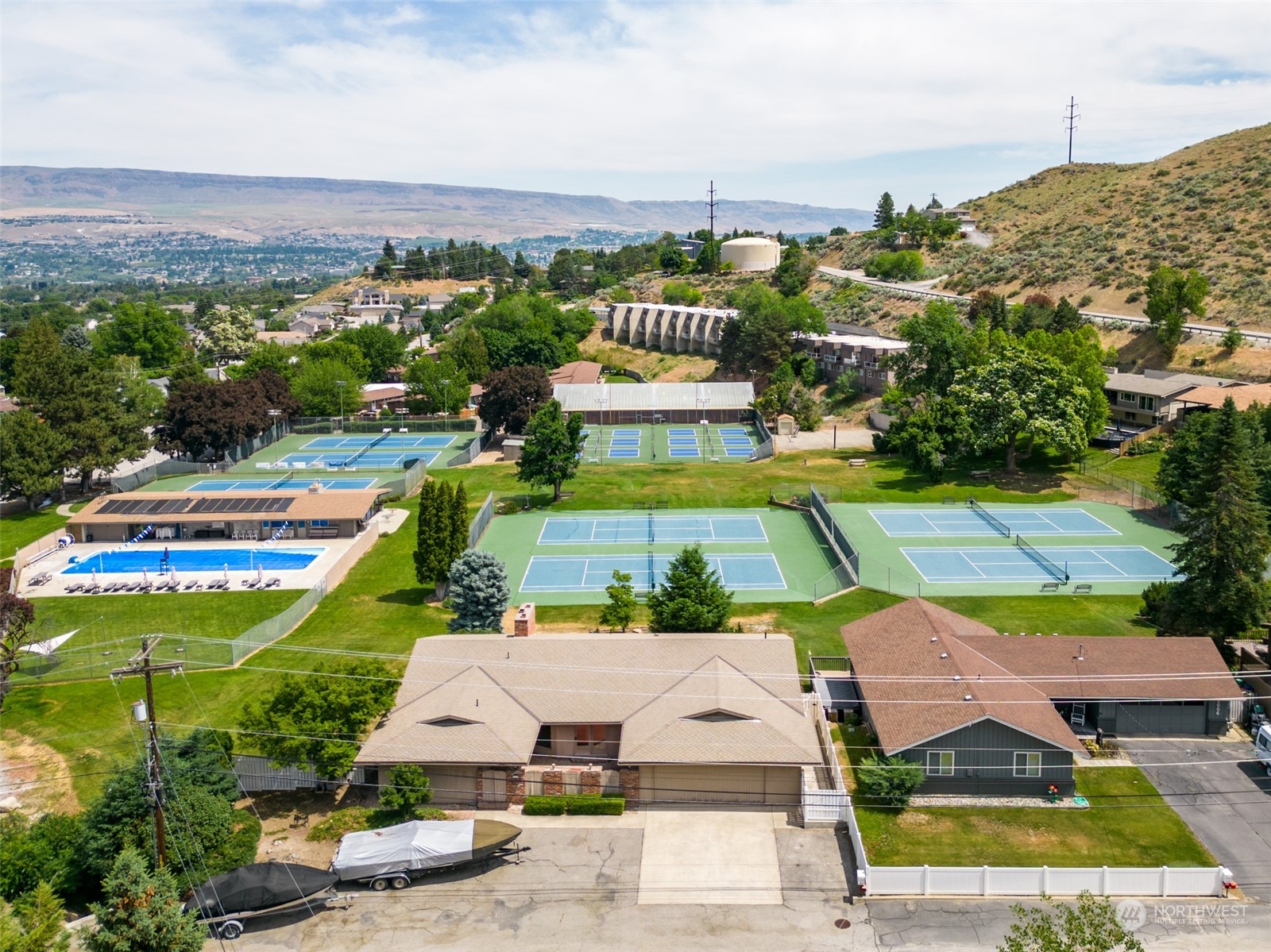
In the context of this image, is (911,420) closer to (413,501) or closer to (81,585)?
(413,501)

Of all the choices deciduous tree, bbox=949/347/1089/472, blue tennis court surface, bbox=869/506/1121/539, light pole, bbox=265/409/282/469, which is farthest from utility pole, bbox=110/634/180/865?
light pole, bbox=265/409/282/469

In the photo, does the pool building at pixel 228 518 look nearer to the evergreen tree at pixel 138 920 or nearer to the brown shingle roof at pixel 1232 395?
the evergreen tree at pixel 138 920

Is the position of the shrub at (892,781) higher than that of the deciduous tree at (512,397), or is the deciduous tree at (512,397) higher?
the deciduous tree at (512,397)

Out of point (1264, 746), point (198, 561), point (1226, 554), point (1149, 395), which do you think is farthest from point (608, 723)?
point (1149, 395)

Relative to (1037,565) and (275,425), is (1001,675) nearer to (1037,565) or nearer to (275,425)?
Answer: (1037,565)

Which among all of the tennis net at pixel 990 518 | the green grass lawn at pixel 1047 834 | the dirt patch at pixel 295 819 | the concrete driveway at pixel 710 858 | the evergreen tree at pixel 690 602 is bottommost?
the dirt patch at pixel 295 819

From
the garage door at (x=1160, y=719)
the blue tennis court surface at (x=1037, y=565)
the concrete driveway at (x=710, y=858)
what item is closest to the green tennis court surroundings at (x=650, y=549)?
the blue tennis court surface at (x=1037, y=565)

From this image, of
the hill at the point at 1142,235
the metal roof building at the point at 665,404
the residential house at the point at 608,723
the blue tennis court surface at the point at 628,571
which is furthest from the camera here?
the hill at the point at 1142,235

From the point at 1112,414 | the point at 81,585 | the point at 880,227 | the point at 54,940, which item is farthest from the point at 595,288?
the point at 54,940
